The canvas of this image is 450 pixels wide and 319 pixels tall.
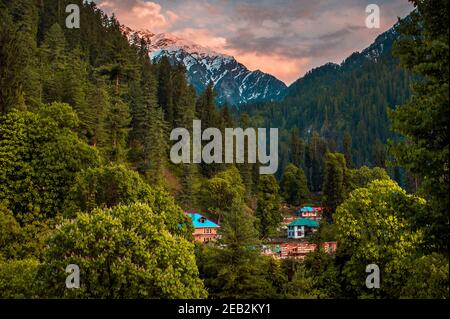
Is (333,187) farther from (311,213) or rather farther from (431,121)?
(431,121)

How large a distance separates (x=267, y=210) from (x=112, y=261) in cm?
6537

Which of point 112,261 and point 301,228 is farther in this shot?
point 301,228

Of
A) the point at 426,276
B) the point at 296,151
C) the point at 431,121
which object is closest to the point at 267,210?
the point at 426,276

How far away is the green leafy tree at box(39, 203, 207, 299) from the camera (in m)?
21.3

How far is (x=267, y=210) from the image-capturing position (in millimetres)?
85812

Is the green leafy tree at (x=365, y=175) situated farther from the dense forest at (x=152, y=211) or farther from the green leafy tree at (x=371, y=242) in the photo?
the green leafy tree at (x=371, y=242)

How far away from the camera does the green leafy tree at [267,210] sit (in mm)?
84812

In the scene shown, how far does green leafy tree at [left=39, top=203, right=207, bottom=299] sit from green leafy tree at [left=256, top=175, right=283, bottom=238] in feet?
196

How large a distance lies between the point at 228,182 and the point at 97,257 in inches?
2358

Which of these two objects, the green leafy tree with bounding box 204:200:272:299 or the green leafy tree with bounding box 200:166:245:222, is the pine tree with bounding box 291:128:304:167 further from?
the green leafy tree with bounding box 204:200:272:299

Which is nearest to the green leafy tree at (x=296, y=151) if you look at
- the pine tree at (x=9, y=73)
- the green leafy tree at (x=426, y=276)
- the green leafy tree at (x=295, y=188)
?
the green leafy tree at (x=295, y=188)
